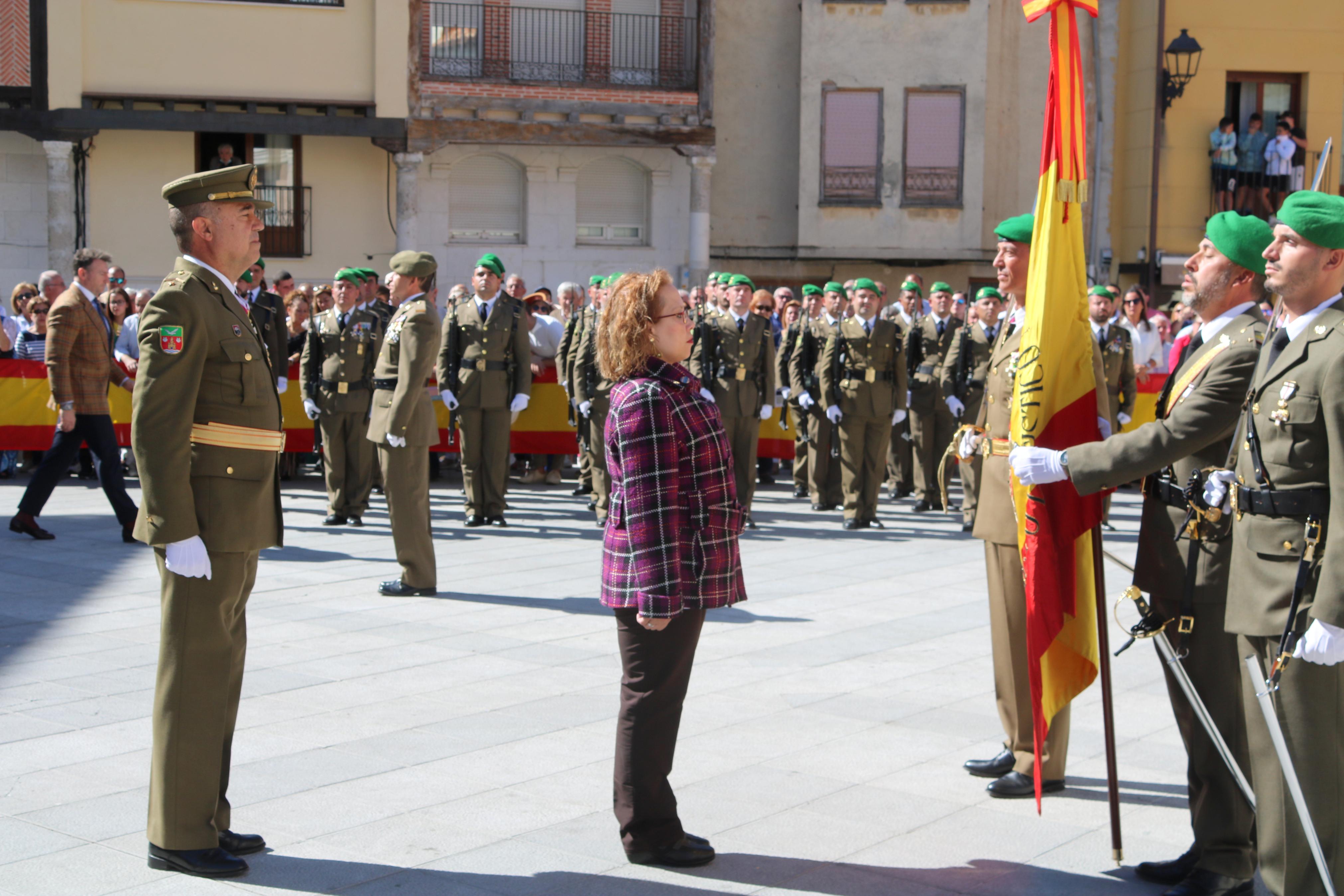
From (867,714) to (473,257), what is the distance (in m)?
19.6

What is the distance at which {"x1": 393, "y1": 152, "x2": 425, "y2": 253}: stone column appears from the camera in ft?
78.8

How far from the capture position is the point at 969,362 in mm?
13008

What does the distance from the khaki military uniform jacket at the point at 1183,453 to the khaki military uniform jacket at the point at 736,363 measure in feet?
25.0

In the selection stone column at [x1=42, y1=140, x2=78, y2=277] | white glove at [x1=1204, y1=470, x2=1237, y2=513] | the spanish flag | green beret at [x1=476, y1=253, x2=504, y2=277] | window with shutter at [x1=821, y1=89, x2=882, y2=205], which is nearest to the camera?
white glove at [x1=1204, y1=470, x2=1237, y2=513]

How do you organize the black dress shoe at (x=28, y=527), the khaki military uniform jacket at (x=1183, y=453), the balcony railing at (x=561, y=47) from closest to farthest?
the khaki military uniform jacket at (x=1183, y=453) < the black dress shoe at (x=28, y=527) < the balcony railing at (x=561, y=47)

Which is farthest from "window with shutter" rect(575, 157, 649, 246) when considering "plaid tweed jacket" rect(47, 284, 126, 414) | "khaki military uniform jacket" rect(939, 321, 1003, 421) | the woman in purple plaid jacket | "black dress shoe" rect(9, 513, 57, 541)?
the woman in purple plaid jacket

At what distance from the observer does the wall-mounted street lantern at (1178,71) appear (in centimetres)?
2428

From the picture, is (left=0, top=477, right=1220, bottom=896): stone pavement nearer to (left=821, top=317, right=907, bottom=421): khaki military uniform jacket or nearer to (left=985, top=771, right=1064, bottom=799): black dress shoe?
(left=985, top=771, right=1064, bottom=799): black dress shoe

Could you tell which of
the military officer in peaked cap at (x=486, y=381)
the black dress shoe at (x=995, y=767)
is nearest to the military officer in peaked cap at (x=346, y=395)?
the military officer in peaked cap at (x=486, y=381)

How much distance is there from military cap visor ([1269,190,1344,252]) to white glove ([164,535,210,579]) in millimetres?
3226

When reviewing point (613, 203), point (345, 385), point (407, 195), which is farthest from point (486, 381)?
point (613, 203)

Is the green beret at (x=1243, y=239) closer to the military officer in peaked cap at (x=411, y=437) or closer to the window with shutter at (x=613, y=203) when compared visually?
the military officer in peaked cap at (x=411, y=437)

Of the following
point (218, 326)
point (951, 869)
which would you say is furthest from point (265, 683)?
point (951, 869)

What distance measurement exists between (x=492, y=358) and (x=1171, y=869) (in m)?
8.14
